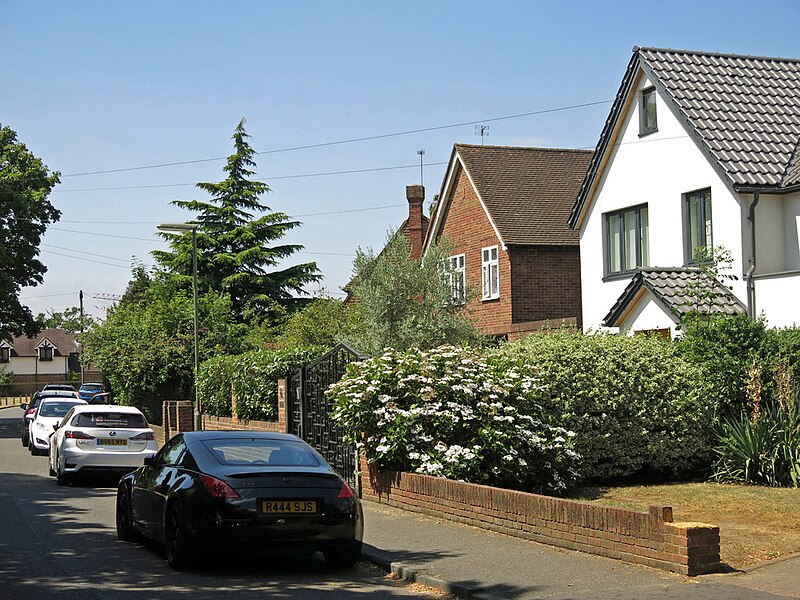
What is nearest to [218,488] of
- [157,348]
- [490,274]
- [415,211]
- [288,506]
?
[288,506]

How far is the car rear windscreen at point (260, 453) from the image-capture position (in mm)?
10688

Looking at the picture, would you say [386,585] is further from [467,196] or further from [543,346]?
[467,196]

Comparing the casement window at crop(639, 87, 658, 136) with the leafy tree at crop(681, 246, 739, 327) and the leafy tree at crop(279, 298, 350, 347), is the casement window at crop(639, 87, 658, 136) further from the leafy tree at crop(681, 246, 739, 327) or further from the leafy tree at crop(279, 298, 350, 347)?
the leafy tree at crop(279, 298, 350, 347)

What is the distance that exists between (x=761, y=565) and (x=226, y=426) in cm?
1776

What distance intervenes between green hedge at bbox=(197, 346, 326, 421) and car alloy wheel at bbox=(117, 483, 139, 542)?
29.4 feet

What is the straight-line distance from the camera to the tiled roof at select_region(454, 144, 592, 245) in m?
32.5

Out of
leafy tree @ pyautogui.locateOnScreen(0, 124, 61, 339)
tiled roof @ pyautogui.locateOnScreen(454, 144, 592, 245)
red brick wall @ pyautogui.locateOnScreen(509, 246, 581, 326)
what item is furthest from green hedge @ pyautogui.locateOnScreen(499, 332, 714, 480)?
leafy tree @ pyautogui.locateOnScreen(0, 124, 61, 339)

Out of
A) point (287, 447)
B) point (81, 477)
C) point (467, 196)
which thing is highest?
point (467, 196)

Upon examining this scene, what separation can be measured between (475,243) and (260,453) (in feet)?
77.0

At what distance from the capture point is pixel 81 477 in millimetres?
21625

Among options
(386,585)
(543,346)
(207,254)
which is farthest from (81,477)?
(207,254)

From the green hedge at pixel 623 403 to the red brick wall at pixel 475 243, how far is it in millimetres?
14632

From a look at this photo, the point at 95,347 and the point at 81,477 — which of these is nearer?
the point at 81,477

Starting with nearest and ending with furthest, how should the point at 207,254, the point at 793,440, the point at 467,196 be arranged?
the point at 793,440
the point at 467,196
the point at 207,254
